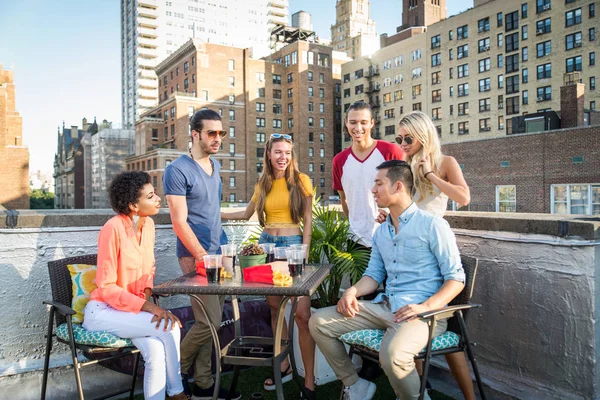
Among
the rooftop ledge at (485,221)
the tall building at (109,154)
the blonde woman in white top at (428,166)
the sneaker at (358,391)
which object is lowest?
the sneaker at (358,391)

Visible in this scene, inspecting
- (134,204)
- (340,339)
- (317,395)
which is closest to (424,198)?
(340,339)

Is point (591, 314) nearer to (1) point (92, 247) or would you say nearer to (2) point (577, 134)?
(1) point (92, 247)

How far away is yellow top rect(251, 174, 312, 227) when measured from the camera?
4273 mm

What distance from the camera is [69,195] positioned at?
104m

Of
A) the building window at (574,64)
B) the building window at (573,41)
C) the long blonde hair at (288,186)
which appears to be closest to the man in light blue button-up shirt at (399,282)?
the long blonde hair at (288,186)

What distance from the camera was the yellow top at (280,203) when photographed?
14.0 ft

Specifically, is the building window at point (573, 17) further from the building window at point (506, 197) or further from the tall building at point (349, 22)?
the tall building at point (349, 22)

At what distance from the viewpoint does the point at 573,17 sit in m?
48.9

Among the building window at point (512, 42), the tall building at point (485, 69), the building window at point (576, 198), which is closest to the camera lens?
the building window at point (576, 198)

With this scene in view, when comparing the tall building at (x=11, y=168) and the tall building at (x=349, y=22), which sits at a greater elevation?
the tall building at (x=349, y=22)

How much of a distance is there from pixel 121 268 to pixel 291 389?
1868 millimetres

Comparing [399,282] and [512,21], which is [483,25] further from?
[399,282]

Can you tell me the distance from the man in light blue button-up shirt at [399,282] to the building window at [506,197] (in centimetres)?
3429

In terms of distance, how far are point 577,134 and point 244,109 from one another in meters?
49.0
